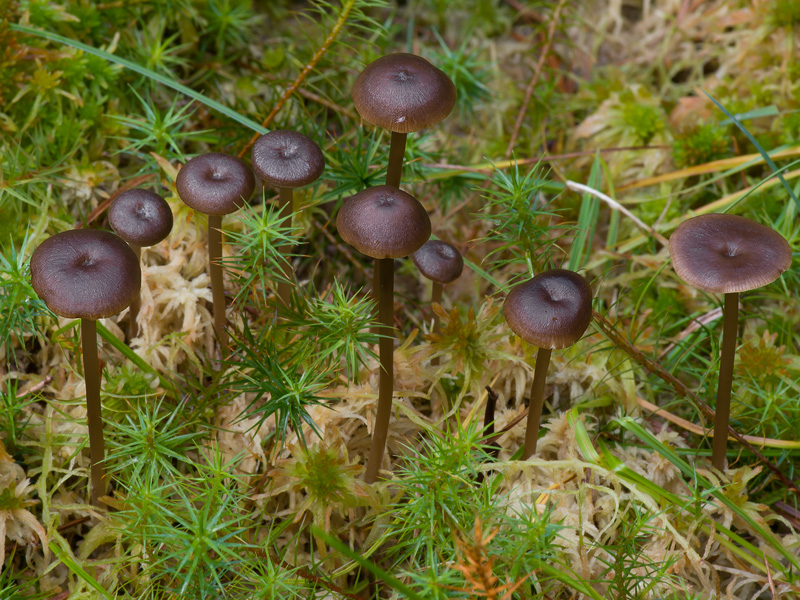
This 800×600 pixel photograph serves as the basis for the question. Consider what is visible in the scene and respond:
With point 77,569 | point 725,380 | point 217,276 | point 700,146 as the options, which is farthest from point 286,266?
point 700,146

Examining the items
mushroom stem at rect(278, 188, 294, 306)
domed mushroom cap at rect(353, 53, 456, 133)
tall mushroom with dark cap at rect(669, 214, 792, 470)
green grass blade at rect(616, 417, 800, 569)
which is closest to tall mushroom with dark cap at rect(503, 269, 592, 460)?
tall mushroom with dark cap at rect(669, 214, 792, 470)

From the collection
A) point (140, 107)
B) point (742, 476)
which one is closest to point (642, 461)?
point (742, 476)

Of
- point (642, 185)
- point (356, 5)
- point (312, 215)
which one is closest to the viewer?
point (356, 5)

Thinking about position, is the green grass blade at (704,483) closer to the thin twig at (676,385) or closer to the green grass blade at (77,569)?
the thin twig at (676,385)

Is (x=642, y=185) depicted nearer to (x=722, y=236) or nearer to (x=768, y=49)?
(x=768, y=49)

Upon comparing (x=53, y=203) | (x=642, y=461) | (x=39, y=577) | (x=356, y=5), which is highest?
(x=356, y=5)

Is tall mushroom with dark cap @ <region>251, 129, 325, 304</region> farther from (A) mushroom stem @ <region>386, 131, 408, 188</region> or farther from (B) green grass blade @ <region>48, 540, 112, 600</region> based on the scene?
(B) green grass blade @ <region>48, 540, 112, 600</region>
